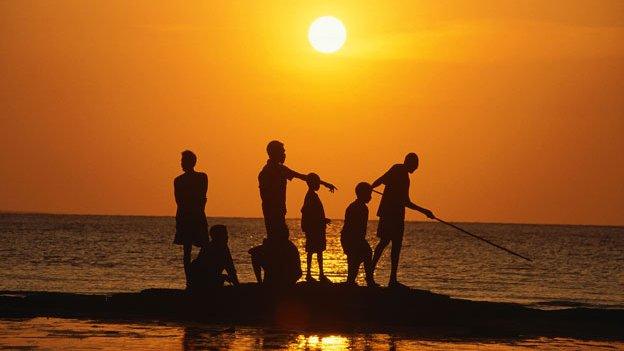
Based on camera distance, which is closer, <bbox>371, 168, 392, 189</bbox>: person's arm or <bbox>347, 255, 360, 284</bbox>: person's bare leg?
<bbox>371, 168, 392, 189</bbox>: person's arm

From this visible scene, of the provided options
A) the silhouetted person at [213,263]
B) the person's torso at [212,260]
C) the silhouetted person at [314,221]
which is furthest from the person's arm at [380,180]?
the person's torso at [212,260]

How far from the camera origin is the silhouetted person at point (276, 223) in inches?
827

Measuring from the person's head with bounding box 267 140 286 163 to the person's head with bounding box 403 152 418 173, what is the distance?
2.18 m

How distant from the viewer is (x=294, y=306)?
68.2ft

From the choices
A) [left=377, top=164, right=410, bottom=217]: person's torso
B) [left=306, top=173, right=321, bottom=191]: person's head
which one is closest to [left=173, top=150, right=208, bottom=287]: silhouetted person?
[left=306, top=173, right=321, bottom=191]: person's head

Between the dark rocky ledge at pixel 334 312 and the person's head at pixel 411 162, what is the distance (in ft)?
6.95

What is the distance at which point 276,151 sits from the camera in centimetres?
2086

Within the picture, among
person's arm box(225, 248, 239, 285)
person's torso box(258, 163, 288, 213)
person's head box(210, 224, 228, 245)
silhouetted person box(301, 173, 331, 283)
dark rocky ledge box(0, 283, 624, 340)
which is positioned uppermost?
person's torso box(258, 163, 288, 213)

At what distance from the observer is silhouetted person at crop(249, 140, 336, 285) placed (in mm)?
21000

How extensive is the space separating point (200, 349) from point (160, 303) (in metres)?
4.90

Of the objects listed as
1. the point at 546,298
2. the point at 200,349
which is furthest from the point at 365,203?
the point at 546,298

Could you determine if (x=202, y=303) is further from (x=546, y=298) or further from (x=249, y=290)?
(x=546, y=298)

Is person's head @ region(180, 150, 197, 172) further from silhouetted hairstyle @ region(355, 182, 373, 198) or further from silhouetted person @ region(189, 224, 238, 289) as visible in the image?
silhouetted hairstyle @ region(355, 182, 373, 198)

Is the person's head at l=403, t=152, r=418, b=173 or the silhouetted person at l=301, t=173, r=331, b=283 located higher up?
the person's head at l=403, t=152, r=418, b=173
